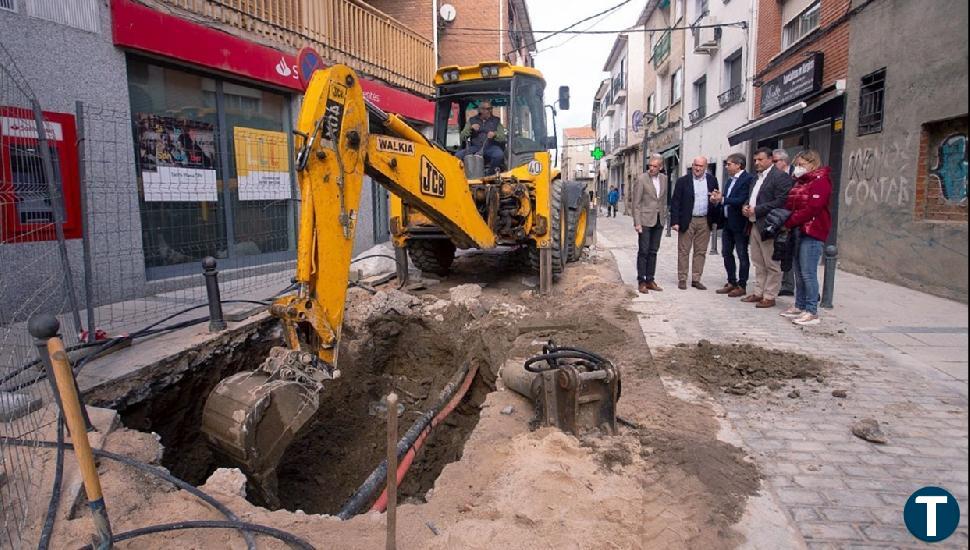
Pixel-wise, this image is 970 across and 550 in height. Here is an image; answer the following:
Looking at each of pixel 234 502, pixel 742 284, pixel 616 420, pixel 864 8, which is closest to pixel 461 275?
pixel 742 284

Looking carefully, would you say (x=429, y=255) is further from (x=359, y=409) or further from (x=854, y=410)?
(x=854, y=410)

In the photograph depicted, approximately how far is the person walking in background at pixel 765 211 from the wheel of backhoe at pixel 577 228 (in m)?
2.67

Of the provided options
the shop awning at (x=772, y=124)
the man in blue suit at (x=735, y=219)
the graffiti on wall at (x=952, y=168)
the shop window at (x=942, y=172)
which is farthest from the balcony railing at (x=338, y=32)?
the graffiti on wall at (x=952, y=168)

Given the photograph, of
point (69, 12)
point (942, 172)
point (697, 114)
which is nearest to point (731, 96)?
point (697, 114)

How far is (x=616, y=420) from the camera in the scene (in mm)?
3604

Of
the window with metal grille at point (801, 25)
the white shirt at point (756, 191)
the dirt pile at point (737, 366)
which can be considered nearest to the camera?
the dirt pile at point (737, 366)

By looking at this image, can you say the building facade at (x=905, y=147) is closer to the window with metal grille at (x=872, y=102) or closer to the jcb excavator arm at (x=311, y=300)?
the window with metal grille at (x=872, y=102)

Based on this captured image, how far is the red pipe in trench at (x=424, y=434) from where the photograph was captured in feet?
10.2

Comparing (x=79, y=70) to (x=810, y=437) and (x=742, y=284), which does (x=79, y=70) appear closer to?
(x=810, y=437)

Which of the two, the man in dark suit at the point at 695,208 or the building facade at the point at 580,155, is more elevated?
the building facade at the point at 580,155

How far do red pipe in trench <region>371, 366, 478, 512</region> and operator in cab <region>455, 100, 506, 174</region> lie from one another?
339cm

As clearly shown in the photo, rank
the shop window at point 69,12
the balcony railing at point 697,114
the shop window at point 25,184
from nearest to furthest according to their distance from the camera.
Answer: the shop window at point 25,184, the shop window at point 69,12, the balcony railing at point 697,114

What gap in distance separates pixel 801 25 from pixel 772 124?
2.27 meters

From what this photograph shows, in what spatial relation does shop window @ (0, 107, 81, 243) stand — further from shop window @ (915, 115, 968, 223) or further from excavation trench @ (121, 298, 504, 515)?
shop window @ (915, 115, 968, 223)
